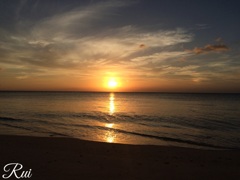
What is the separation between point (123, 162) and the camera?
32.6ft

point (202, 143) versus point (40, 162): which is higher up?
point (40, 162)

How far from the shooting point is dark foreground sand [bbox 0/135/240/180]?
820 centimetres

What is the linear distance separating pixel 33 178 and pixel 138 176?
3.90m

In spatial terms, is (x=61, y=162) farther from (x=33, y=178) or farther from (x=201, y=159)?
(x=201, y=159)

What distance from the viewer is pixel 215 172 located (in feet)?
29.5

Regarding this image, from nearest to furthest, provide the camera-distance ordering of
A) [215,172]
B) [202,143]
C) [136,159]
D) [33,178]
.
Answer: [33,178], [215,172], [136,159], [202,143]

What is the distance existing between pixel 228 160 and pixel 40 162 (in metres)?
9.82

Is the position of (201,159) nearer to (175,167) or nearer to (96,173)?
(175,167)

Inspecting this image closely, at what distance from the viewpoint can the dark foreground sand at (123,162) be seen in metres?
8.20

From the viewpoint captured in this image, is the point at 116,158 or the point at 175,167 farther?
the point at 116,158

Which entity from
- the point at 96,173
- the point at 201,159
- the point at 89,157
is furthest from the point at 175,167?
the point at 89,157

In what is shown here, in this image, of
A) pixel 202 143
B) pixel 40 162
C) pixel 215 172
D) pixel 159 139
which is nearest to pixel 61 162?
pixel 40 162

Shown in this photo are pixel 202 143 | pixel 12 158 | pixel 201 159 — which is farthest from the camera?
pixel 202 143

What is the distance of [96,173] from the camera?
824cm
